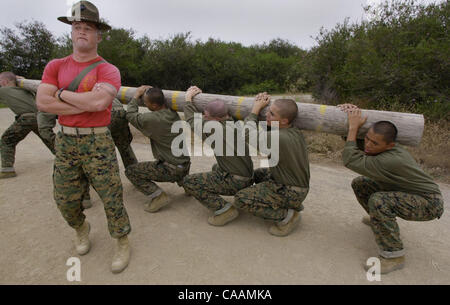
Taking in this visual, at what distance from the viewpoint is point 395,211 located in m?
2.59

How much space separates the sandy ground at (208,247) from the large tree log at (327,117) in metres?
1.23

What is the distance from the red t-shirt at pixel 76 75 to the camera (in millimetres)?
2420

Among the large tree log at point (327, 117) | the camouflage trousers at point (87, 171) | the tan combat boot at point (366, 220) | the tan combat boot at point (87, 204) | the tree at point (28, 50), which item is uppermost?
the tree at point (28, 50)

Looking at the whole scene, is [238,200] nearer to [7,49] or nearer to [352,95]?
[352,95]

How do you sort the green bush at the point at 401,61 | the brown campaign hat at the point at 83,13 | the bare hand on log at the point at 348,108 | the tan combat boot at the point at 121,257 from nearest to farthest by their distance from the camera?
the brown campaign hat at the point at 83,13
the tan combat boot at the point at 121,257
the bare hand on log at the point at 348,108
the green bush at the point at 401,61

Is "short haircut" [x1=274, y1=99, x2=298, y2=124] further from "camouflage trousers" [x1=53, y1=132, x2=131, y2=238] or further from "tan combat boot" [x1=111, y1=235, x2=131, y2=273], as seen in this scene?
"tan combat boot" [x1=111, y1=235, x2=131, y2=273]

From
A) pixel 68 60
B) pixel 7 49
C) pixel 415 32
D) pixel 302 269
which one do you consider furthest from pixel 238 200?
pixel 7 49

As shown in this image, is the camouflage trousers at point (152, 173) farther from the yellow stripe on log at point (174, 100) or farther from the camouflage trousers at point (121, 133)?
the yellow stripe on log at point (174, 100)

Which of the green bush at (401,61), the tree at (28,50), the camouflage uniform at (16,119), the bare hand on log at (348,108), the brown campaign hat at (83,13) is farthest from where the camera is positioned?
the tree at (28,50)

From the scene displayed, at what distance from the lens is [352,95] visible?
9.17 metres

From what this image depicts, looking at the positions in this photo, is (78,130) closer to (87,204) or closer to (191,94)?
(191,94)

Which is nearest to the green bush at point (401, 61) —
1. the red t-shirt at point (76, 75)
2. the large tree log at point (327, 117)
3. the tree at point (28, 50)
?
the large tree log at point (327, 117)

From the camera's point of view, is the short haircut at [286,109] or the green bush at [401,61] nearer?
the short haircut at [286,109]

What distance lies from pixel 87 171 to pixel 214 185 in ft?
4.67
